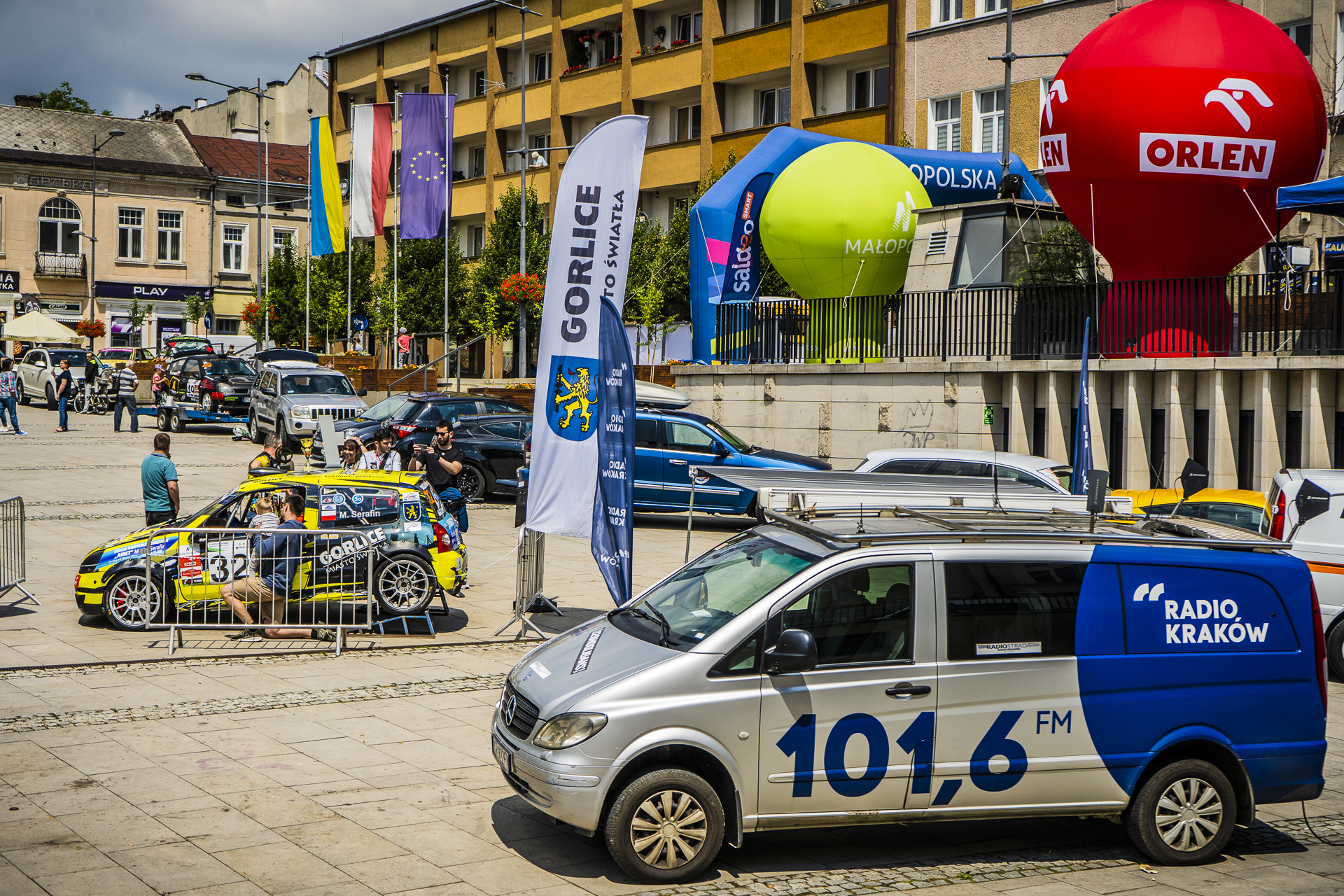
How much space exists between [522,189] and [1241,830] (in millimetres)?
35710

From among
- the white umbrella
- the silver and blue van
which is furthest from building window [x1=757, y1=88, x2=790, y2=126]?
the silver and blue van

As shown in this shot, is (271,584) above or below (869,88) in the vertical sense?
below

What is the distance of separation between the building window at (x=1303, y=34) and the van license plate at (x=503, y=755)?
85.0 ft

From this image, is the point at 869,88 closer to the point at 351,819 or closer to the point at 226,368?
Result: the point at 226,368

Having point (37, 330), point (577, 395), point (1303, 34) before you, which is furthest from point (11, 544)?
point (37, 330)

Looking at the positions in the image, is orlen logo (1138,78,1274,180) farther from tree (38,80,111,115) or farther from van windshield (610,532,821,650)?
tree (38,80,111,115)

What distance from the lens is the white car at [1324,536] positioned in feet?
37.1

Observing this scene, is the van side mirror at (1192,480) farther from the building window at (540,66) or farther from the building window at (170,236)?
the building window at (170,236)

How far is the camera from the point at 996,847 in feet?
23.2

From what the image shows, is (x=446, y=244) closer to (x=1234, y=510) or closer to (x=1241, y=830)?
(x=1234, y=510)

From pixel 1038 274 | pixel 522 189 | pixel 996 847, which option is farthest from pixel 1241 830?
pixel 522 189

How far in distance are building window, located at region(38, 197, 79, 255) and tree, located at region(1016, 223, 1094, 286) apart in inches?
2174

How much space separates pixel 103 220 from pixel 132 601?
58821 millimetres

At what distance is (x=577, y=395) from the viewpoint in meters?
12.4
